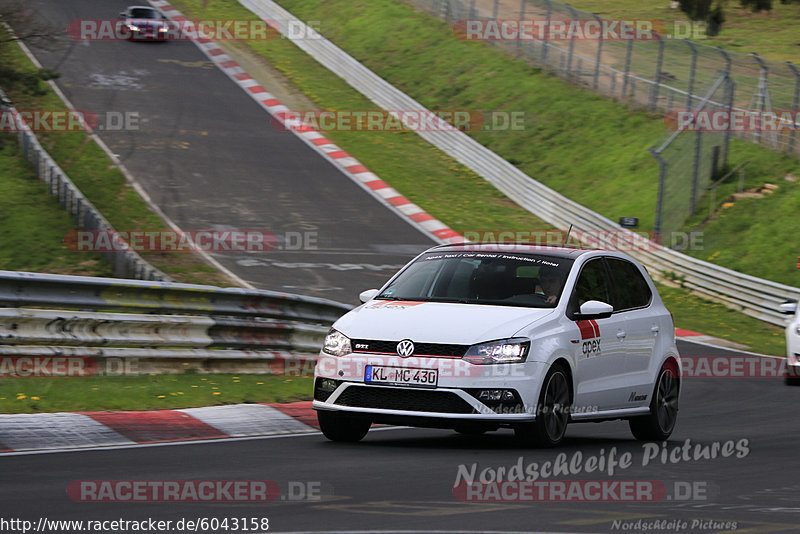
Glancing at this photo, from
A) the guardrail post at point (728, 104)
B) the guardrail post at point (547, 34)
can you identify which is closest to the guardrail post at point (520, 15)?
the guardrail post at point (547, 34)

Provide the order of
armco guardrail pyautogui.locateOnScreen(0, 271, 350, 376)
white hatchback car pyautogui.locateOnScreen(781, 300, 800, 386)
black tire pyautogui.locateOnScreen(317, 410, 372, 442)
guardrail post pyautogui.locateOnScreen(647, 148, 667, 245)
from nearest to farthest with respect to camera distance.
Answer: black tire pyautogui.locateOnScreen(317, 410, 372, 442), armco guardrail pyautogui.locateOnScreen(0, 271, 350, 376), white hatchback car pyautogui.locateOnScreen(781, 300, 800, 386), guardrail post pyautogui.locateOnScreen(647, 148, 667, 245)

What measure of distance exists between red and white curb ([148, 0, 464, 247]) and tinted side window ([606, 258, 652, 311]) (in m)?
14.9

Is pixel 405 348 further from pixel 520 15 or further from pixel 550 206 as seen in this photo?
pixel 520 15

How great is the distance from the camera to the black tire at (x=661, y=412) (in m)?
10.6

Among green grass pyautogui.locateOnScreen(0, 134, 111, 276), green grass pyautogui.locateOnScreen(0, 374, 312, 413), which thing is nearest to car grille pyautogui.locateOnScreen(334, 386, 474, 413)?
green grass pyautogui.locateOnScreen(0, 374, 312, 413)

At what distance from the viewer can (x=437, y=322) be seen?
9.10 meters

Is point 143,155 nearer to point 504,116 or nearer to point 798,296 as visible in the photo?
point 504,116

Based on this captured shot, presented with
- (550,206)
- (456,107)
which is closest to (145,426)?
(550,206)

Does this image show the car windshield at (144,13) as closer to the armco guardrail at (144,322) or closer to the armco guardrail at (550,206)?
the armco guardrail at (550,206)

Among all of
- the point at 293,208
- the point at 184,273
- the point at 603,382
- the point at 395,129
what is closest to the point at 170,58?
the point at 395,129

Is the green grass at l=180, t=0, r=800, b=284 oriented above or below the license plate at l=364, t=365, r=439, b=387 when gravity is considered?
below

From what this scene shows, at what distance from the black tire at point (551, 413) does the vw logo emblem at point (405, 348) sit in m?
0.94

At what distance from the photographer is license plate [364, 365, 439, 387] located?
8.85m

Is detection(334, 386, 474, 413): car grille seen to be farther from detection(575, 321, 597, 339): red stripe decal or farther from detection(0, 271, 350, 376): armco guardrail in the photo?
detection(0, 271, 350, 376): armco guardrail
